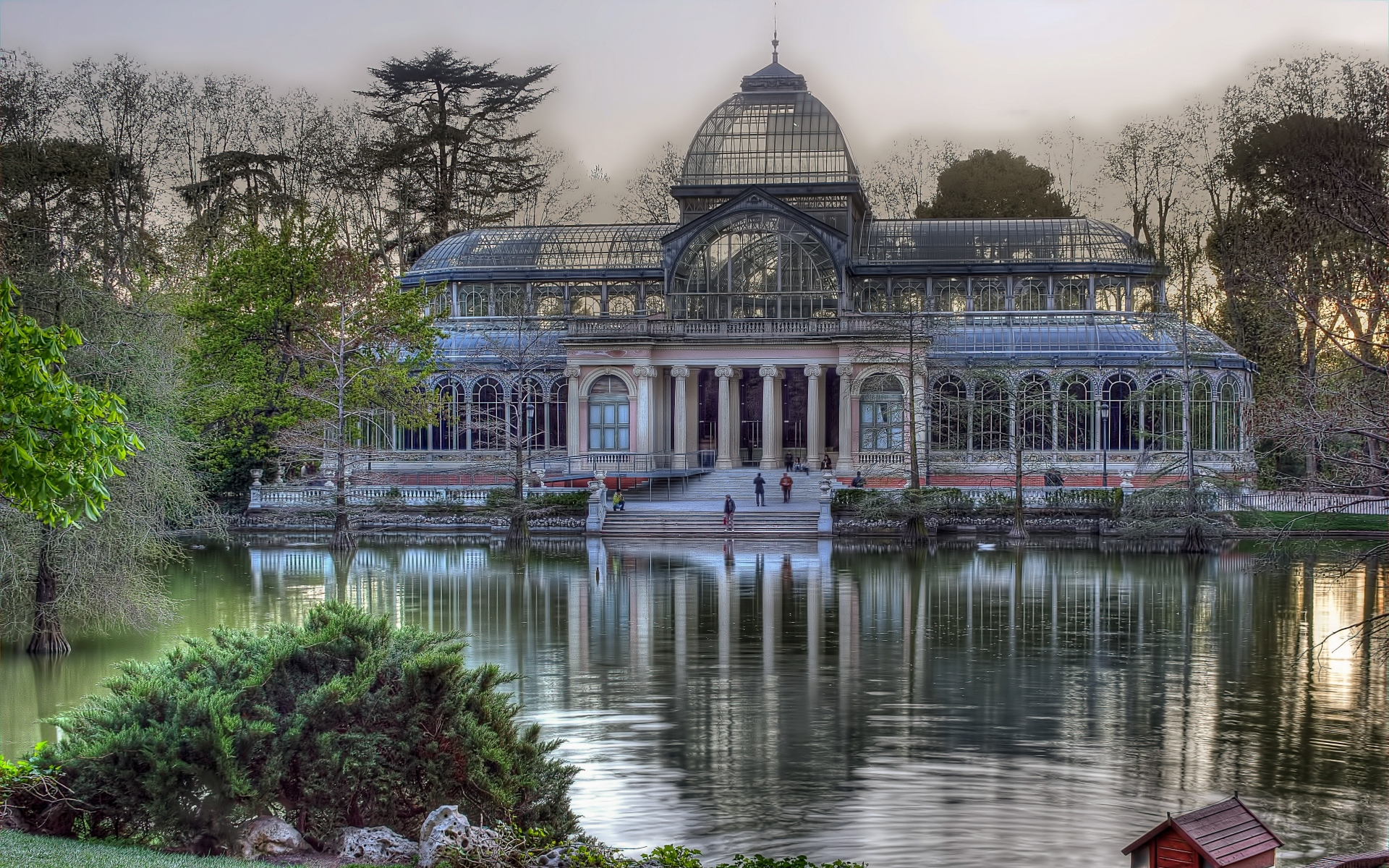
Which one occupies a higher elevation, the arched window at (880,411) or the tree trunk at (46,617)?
the arched window at (880,411)

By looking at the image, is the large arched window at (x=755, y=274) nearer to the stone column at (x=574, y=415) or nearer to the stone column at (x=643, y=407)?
the stone column at (x=643, y=407)

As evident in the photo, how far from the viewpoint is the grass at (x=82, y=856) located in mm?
8211

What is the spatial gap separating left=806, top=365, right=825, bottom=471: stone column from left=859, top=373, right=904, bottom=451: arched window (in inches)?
56.1

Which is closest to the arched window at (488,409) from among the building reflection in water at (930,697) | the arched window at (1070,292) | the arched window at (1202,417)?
the building reflection in water at (930,697)

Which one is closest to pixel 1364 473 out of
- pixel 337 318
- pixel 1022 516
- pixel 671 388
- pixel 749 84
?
pixel 1022 516

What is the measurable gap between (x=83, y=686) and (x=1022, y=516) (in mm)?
27209

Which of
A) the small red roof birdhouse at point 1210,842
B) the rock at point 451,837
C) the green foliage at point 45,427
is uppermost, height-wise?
the green foliage at point 45,427

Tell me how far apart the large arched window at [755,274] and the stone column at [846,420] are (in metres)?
2.78

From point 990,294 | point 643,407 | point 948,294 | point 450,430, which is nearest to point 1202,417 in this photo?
point 990,294

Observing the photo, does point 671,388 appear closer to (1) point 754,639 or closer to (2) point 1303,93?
(2) point 1303,93

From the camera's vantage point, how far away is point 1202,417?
48.0 m

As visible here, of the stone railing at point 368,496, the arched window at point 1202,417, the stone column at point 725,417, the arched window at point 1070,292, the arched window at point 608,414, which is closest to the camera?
the stone railing at point 368,496

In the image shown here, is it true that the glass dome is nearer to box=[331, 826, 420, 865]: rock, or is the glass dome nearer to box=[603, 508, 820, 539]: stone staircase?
box=[603, 508, 820, 539]: stone staircase

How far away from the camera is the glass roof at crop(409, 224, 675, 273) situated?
54.9 metres
